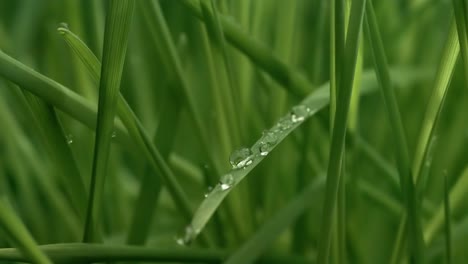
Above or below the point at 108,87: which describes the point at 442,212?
below

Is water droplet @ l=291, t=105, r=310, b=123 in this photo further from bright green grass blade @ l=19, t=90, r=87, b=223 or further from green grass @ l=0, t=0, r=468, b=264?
bright green grass blade @ l=19, t=90, r=87, b=223

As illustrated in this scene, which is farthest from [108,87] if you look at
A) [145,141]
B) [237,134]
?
[237,134]

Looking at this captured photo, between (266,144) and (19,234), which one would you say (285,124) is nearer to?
(266,144)

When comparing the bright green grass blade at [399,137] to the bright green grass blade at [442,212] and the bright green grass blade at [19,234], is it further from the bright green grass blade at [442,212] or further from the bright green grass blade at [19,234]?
the bright green grass blade at [19,234]

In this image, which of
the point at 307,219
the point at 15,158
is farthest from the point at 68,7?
the point at 307,219

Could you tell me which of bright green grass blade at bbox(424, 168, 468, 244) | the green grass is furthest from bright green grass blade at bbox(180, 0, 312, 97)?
bright green grass blade at bbox(424, 168, 468, 244)

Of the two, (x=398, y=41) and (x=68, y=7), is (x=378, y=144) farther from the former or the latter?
(x=68, y=7)

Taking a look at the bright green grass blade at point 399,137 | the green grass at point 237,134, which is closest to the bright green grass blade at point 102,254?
the green grass at point 237,134
